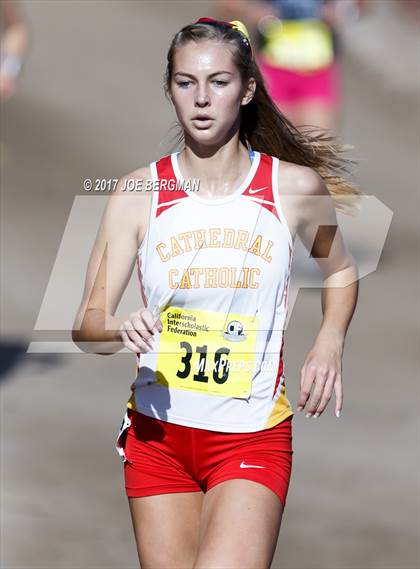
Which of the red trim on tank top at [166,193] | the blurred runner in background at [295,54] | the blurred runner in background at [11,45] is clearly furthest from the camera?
the blurred runner in background at [295,54]

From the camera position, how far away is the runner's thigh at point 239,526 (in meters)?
3.53

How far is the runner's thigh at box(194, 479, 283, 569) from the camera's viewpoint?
11.6 feet

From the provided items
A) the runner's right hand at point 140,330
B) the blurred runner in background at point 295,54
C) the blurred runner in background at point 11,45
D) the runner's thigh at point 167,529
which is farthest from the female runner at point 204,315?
the blurred runner in background at point 295,54

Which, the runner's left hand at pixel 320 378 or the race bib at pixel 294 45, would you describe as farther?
the race bib at pixel 294 45

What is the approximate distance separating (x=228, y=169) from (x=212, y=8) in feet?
44.9

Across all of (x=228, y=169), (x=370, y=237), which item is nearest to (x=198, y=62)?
(x=228, y=169)

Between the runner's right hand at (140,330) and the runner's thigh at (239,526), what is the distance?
0.49 metres

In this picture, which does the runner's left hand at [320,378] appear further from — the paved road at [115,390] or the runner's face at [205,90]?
the paved road at [115,390]

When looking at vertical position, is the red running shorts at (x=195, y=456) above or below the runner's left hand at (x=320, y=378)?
below

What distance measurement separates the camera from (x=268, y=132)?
4.27 meters

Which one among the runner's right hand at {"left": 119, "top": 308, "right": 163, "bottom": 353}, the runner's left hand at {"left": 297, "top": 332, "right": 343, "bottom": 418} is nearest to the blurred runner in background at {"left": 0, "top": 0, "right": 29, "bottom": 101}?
the runner's left hand at {"left": 297, "top": 332, "right": 343, "bottom": 418}

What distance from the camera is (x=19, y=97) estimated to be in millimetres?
14055

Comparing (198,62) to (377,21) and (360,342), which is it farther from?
(377,21)

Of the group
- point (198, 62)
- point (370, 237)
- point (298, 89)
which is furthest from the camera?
point (370, 237)
